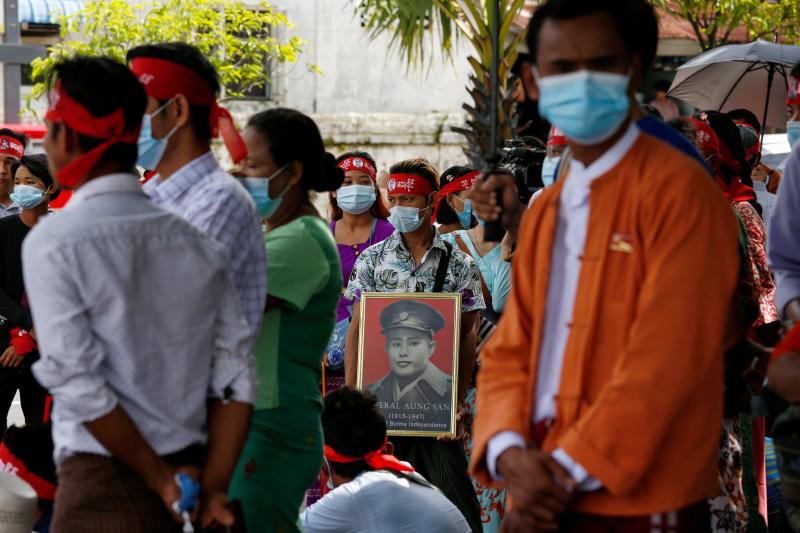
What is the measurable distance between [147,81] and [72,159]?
2.32 ft

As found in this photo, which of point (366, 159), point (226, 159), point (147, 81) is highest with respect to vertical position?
point (147, 81)

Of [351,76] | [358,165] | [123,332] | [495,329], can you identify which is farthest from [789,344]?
[351,76]

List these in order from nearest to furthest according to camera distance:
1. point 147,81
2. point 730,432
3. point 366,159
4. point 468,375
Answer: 1. point 147,81
2. point 730,432
3. point 468,375
4. point 366,159

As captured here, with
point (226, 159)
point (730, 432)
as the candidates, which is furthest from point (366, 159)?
point (226, 159)

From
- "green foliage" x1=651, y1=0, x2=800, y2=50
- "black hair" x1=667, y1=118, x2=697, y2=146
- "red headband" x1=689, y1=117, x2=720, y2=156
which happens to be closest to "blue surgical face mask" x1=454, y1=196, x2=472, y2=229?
"red headband" x1=689, y1=117, x2=720, y2=156

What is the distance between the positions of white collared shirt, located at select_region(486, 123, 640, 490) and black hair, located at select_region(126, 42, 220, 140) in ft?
4.52

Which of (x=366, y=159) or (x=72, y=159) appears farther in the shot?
(x=366, y=159)

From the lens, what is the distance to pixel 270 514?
4.09m

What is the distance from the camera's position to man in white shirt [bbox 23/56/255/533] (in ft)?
10.2

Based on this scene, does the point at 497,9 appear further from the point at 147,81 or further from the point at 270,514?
the point at 270,514

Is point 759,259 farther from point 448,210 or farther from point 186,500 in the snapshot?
point 448,210

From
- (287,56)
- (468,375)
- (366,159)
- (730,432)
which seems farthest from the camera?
(287,56)

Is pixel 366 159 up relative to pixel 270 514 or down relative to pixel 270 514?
up

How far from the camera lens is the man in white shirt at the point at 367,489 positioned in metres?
5.43
